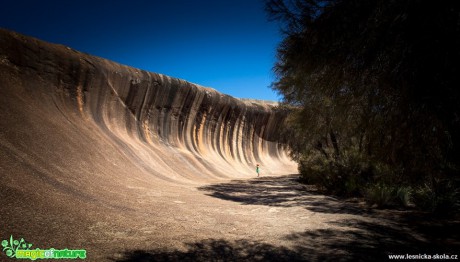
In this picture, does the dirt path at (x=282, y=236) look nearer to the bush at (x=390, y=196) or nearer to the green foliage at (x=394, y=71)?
the bush at (x=390, y=196)

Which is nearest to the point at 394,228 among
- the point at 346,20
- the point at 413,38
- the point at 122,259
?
the point at 413,38

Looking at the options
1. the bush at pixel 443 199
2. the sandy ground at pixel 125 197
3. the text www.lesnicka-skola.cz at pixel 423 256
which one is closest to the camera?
the text www.lesnicka-skola.cz at pixel 423 256

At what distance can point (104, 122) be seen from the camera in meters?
16.2

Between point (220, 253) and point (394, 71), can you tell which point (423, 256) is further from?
point (220, 253)

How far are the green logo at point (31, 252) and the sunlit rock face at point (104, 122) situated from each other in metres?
3.83

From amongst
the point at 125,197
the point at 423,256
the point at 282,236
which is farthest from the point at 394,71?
the point at 125,197

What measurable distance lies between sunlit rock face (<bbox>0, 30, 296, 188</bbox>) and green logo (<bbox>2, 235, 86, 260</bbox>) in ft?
12.5

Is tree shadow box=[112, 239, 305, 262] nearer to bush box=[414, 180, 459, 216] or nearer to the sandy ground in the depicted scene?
the sandy ground

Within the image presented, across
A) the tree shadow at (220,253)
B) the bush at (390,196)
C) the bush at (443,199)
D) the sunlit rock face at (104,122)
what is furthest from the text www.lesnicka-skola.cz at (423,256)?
the sunlit rock face at (104,122)

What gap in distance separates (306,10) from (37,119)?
39.8 ft

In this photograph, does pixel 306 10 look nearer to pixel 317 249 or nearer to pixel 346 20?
pixel 346 20

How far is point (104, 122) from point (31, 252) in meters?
14.2

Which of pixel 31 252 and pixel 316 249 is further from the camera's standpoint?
pixel 316 249

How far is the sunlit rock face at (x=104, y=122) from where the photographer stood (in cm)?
915
